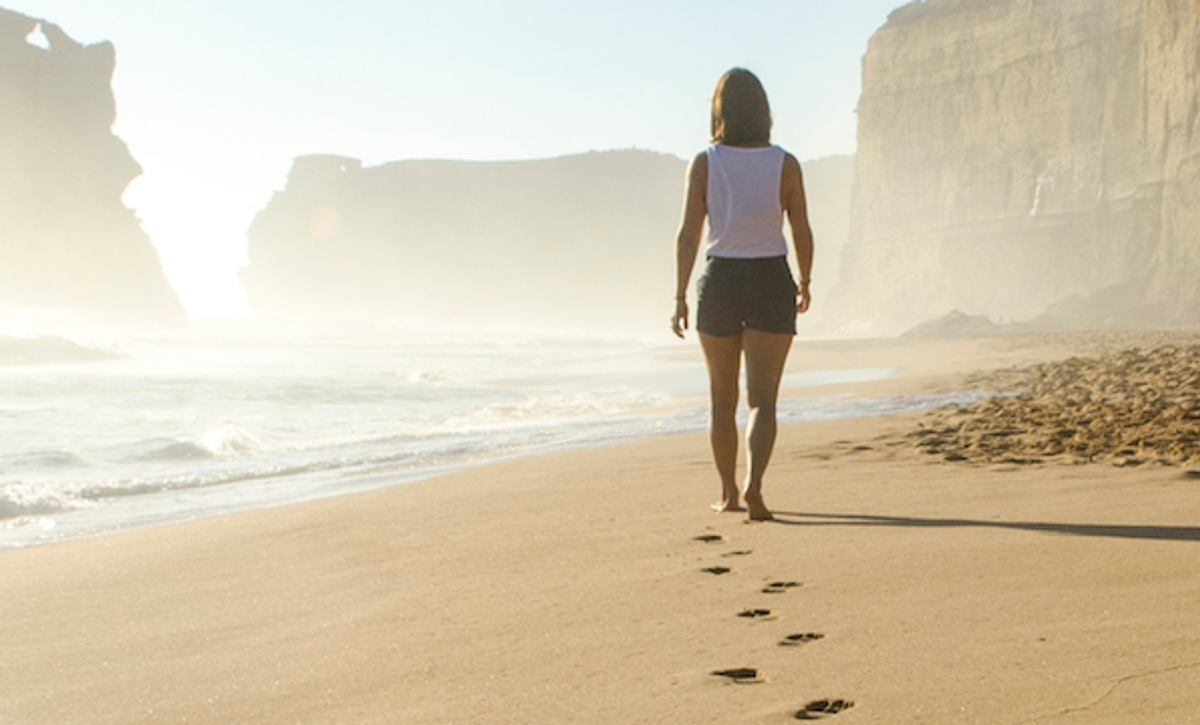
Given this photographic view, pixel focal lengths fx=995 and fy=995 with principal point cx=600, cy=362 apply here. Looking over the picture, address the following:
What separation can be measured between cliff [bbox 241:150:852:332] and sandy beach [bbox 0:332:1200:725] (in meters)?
116

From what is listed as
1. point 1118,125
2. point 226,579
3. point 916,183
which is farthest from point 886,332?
point 226,579

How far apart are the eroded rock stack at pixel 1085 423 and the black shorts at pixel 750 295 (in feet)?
4.81

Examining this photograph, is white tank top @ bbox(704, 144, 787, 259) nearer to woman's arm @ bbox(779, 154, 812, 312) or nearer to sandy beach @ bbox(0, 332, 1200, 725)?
woman's arm @ bbox(779, 154, 812, 312)

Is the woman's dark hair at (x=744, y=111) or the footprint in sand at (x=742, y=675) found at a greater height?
the woman's dark hair at (x=744, y=111)

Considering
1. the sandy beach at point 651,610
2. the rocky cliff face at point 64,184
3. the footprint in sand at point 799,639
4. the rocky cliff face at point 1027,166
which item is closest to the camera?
the sandy beach at point 651,610

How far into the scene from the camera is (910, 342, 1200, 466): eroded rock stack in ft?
13.7

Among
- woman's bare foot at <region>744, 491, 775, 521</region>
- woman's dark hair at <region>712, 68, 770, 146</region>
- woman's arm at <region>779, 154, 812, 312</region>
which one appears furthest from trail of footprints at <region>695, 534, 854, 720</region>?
woman's dark hair at <region>712, 68, 770, 146</region>

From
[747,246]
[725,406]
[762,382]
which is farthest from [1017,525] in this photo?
[747,246]

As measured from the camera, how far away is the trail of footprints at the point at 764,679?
157cm

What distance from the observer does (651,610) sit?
222cm

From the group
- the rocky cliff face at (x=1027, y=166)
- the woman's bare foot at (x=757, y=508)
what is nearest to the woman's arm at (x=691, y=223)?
the woman's bare foot at (x=757, y=508)

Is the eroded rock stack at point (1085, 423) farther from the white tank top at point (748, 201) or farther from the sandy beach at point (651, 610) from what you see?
the white tank top at point (748, 201)

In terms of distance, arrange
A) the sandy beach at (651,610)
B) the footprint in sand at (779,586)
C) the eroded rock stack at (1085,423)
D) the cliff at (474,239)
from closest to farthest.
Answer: the sandy beach at (651,610) → the footprint in sand at (779,586) → the eroded rock stack at (1085,423) → the cliff at (474,239)

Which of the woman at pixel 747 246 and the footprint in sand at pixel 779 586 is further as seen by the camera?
the woman at pixel 747 246
